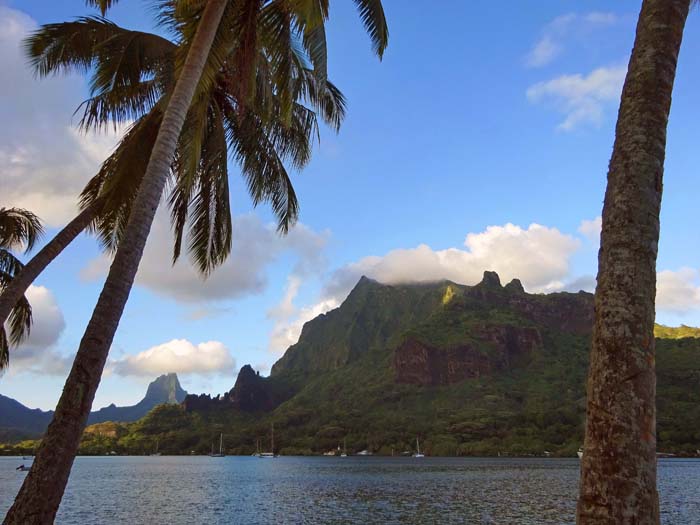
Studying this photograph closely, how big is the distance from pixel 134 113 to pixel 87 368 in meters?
10.7

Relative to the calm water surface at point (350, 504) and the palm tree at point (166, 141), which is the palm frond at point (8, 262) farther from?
the calm water surface at point (350, 504)

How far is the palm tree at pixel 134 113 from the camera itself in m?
12.7

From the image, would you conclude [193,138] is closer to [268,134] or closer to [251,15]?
[251,15]

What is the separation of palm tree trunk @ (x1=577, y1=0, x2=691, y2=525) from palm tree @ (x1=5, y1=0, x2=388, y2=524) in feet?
18.9

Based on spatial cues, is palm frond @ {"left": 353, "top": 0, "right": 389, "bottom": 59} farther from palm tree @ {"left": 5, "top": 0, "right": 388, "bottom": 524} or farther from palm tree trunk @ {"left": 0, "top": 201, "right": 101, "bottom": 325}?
palm tree trunk @ {"left": 0, "top": 201, "right": 101, "bottom": 325}

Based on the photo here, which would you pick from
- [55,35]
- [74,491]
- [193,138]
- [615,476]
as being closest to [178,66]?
[193,138]

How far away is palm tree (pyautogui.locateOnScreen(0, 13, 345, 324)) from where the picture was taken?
12.7 metres

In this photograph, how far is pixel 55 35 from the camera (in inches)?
496

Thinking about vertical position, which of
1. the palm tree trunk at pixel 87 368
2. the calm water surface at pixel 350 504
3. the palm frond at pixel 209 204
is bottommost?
the calm water surface at pixel 350 504

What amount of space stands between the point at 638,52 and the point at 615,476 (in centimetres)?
390

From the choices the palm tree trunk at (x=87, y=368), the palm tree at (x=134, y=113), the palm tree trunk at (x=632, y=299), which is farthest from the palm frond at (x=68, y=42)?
the palm tree trunk at (x=632, y=299)

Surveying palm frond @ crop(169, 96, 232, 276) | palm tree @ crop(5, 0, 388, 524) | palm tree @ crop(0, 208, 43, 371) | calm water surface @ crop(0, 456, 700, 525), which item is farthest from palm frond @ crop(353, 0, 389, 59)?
calm water surface @ crop(0, 456, 700, 525)

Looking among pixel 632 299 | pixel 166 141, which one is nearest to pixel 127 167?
pixel 166 141

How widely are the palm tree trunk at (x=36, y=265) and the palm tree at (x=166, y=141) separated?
3.09 metres
